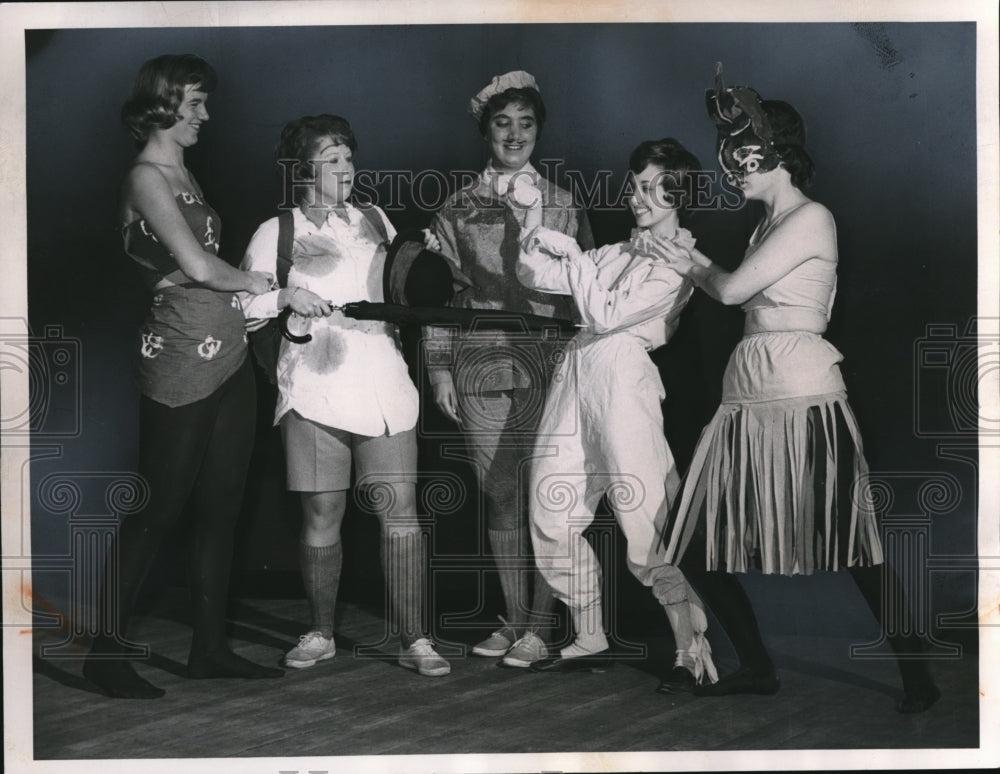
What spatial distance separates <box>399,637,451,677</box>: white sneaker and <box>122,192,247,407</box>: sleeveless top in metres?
1.19

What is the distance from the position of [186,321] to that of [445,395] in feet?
3.18

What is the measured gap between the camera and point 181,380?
4.58 m

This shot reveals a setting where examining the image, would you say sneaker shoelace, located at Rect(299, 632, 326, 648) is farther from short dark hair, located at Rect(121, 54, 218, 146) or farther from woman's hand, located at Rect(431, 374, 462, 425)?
short dark hair, located at Rect(121, 54, 218, 146)

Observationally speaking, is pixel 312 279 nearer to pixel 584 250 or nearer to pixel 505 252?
pixel 505 252

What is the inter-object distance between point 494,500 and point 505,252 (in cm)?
91

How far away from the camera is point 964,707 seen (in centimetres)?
470

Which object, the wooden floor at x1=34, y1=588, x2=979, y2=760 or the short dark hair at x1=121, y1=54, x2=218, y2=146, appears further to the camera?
the short dark hair at x1=121, y1=54, x2=218, y2=146

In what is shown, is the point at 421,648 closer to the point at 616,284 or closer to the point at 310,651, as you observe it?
the point at 310,651

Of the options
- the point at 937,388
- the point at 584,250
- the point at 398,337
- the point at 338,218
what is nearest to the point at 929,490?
the point at 937,388

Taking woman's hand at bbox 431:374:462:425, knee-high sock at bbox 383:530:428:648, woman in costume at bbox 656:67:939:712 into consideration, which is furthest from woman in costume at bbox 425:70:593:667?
woman in costume at bbox 656:67:939:712

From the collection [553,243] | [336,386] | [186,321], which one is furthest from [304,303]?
[553,243]

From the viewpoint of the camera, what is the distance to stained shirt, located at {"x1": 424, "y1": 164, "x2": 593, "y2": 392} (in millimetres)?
4641

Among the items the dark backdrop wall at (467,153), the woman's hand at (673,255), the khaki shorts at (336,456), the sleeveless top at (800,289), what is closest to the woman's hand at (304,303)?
the dark backdrop wall at (467,153)

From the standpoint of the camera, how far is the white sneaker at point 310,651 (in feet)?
15.2
